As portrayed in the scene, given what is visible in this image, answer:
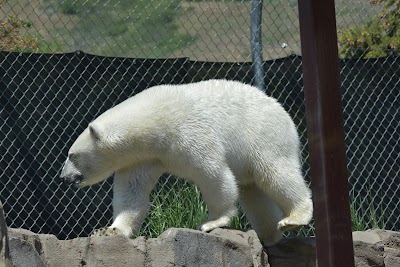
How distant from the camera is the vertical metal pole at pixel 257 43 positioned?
6.55 m

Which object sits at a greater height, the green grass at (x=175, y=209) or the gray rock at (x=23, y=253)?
the gray rock at (x=23, y=253)

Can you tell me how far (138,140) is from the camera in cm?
520

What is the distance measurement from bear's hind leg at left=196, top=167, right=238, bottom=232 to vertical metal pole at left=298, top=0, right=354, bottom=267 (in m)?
1.89

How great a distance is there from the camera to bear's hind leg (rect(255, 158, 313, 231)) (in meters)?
5.44

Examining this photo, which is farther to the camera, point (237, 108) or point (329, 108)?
point (237, 108)

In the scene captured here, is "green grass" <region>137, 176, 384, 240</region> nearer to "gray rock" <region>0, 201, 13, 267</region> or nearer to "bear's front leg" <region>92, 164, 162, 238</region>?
"bear's front leg" <region>92, 164, 162, 238</region>

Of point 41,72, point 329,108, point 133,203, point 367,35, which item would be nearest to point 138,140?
point 133,203

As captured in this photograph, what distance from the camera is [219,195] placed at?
520cm

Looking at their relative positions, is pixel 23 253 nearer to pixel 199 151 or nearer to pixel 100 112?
pixel 199 151

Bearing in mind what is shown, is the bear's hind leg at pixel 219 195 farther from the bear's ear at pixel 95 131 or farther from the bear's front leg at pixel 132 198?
the bear's ear at pixel 95 131

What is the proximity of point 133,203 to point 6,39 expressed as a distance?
2.44 m

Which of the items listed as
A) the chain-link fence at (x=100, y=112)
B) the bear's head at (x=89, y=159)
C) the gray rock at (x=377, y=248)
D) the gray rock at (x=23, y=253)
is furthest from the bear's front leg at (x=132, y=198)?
the gray rock at (x=377, y=248)

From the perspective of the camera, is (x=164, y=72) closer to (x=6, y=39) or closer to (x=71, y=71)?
(x=71, y=71)

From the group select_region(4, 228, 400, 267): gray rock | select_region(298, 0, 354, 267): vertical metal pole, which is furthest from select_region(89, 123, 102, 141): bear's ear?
select_region(298, 0, 354, 267): vertical metal pole
